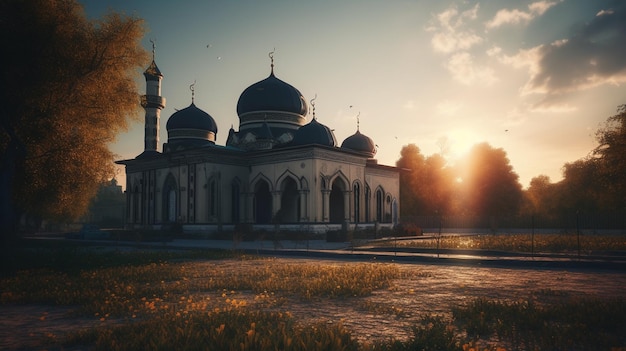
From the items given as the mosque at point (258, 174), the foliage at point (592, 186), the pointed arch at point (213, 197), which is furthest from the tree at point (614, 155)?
the pointed arch at point (213, 197)

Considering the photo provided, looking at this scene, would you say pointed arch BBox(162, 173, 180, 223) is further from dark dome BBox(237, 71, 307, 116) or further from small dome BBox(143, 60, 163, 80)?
small dome BBox(143, 60, 163, 80)

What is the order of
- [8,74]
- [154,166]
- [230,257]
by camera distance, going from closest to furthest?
[8,74] < [230,257] < [154,166]

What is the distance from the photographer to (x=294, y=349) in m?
4.23

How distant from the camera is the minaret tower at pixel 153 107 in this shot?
43094 mm

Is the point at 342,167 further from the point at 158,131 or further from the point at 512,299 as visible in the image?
the point at 512,299

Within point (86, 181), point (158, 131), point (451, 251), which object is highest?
point (158, 131)

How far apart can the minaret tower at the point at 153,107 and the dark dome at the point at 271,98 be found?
804cm

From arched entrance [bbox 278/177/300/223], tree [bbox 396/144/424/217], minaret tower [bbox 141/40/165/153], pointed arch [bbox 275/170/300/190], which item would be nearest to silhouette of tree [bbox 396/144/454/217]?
tree [bbox 396/144/424/217]

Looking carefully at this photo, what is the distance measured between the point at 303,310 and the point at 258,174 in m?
29.3

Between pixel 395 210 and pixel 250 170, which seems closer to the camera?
pixel 250 170

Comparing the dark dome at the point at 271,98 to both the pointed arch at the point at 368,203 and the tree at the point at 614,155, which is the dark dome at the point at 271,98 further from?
the tree at the point at 614,155

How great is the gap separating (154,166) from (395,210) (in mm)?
22762

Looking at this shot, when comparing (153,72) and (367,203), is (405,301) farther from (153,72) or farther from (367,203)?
(153,72)

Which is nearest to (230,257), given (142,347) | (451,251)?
(451,251)
